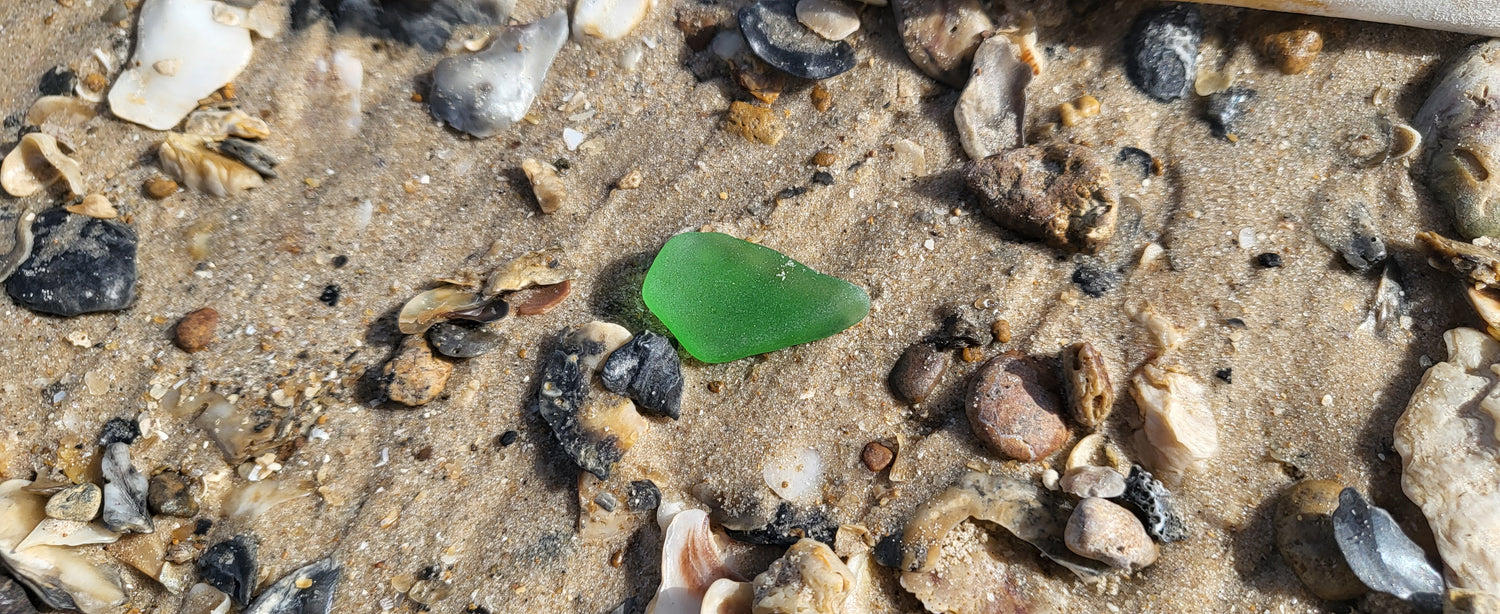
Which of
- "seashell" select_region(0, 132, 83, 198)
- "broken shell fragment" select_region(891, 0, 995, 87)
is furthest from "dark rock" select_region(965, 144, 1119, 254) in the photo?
"seashell" select_region(0, 132, 83, 198)

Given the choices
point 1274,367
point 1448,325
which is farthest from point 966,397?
point 1448,325

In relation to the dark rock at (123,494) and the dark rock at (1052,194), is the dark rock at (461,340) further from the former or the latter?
the dark rock at (1052,194)

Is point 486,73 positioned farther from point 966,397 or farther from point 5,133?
point 966,397

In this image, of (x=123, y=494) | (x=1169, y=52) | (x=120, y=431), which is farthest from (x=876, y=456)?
(x=120, y=431)

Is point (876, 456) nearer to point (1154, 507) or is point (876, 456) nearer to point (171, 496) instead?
point (1154, 507)

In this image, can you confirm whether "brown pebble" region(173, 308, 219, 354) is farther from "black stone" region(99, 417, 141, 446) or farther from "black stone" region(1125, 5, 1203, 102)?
"black stone" region(1125, 5, 1203, 102)

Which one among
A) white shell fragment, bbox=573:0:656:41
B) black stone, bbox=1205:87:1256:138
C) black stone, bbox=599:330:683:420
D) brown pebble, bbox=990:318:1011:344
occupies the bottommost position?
black stone, bbox=599:330:683:420
